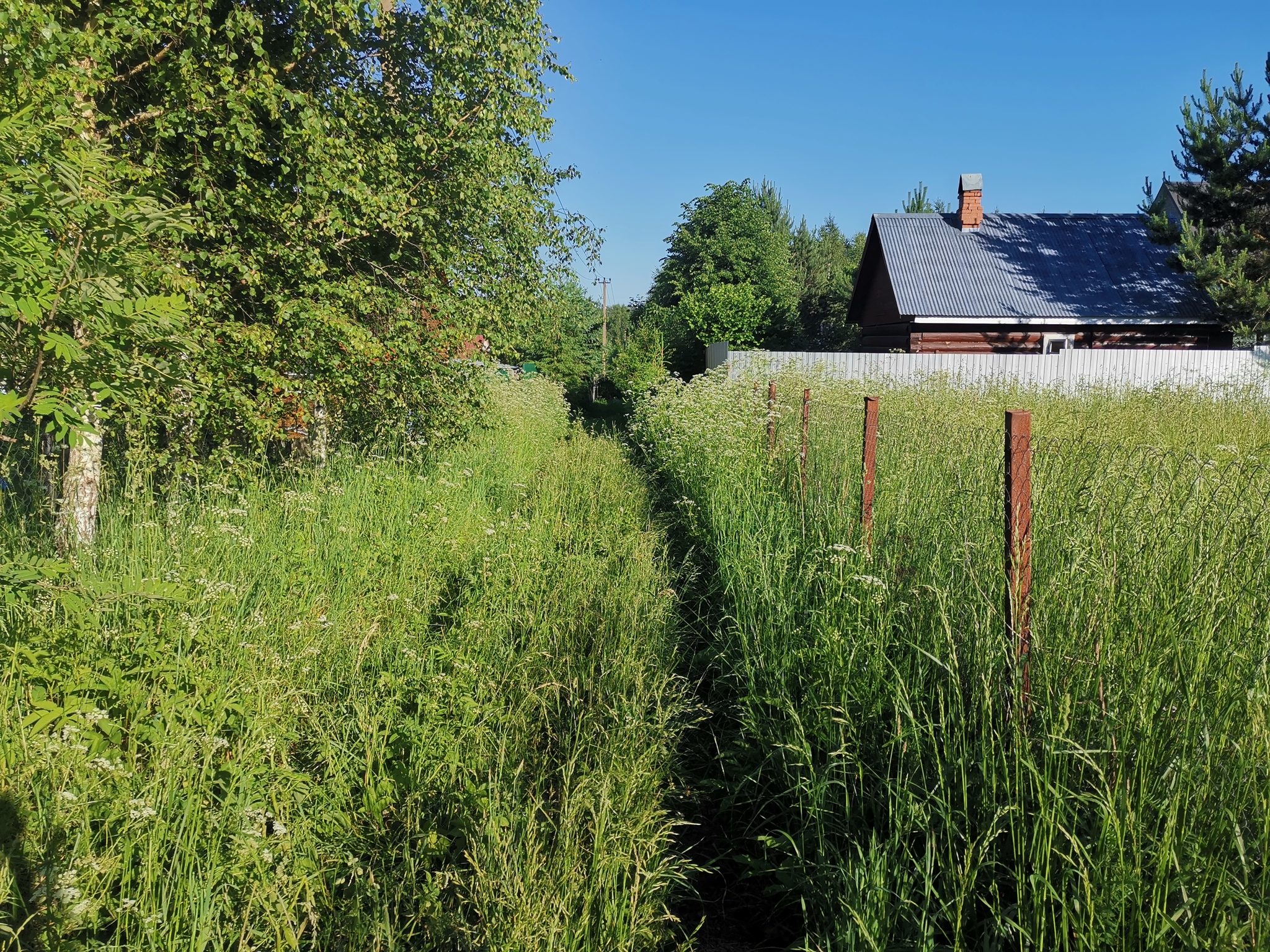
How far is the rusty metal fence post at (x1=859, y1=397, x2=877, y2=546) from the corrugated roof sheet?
1869 cm

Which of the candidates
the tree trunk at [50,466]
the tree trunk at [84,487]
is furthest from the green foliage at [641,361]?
the tree trunk at [84,487]

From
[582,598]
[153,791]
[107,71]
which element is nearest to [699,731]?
[582,598]

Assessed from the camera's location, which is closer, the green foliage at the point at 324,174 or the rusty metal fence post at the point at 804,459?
the green foliage at the point at 324,174

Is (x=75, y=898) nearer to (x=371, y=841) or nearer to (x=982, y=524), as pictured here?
(x=371, y=841)

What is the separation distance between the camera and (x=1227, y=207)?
17891 mm

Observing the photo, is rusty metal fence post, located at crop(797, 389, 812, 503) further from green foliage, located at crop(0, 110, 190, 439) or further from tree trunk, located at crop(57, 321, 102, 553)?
tree trunk, located at crop(57, 321, 102, 553)

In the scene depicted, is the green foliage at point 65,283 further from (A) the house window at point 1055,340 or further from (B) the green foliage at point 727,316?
(B) the green foliage at point 727,316

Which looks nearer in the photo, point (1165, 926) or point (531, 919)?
point (1165, 926)

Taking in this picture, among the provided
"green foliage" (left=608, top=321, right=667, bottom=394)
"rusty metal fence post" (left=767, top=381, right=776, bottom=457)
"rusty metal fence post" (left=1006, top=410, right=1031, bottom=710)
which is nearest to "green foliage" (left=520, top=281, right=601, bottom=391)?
"green foliage" (left=608, top=321, right=667, bottom=394)

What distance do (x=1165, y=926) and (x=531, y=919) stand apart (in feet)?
5.11

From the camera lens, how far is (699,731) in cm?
389

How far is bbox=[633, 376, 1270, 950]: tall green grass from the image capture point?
1.81m

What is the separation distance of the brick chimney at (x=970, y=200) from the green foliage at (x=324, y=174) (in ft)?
70.8

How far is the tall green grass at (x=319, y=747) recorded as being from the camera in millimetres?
2252
